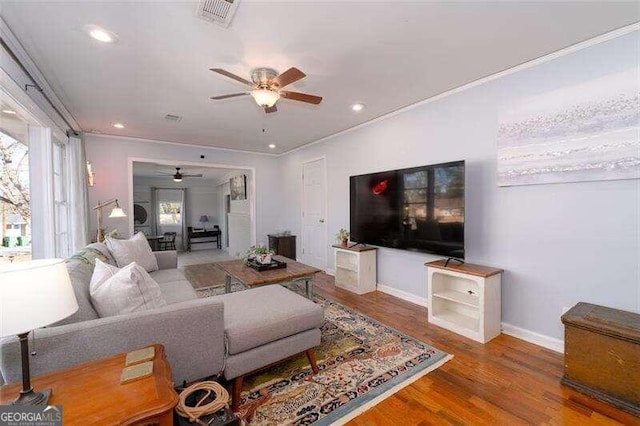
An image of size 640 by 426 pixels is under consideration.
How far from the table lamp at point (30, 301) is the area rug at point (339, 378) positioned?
1101mm

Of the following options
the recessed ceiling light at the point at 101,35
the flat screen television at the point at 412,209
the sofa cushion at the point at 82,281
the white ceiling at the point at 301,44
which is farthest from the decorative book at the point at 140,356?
the flat screen television at the point at 412,209

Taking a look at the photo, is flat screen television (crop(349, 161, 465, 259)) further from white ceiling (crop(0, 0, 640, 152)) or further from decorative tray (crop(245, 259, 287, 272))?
decorative tray (crop(245, 259, 287, 272))

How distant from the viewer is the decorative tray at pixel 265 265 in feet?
10.9

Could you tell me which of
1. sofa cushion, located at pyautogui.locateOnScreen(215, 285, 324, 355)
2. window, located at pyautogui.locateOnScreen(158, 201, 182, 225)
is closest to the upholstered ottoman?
sofa cushion, located at pyautogui.locateOnScreen(215, 285, 324, 355)

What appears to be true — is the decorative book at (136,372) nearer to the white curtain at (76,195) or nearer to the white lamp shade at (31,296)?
the white lamp shade at (31,296)

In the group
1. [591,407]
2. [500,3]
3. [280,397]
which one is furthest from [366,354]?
[500,3]

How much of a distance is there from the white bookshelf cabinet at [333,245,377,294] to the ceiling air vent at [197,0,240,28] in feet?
10.1

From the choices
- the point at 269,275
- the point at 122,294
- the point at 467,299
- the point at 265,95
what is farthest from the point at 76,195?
the point at 467,299

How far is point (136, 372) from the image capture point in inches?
44.5

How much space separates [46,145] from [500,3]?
13.5ft

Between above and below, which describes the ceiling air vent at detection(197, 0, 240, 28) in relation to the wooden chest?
above

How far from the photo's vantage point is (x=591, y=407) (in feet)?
5.74

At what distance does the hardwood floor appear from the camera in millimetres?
1669

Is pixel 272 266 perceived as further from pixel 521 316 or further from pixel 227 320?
pixel 521 316
